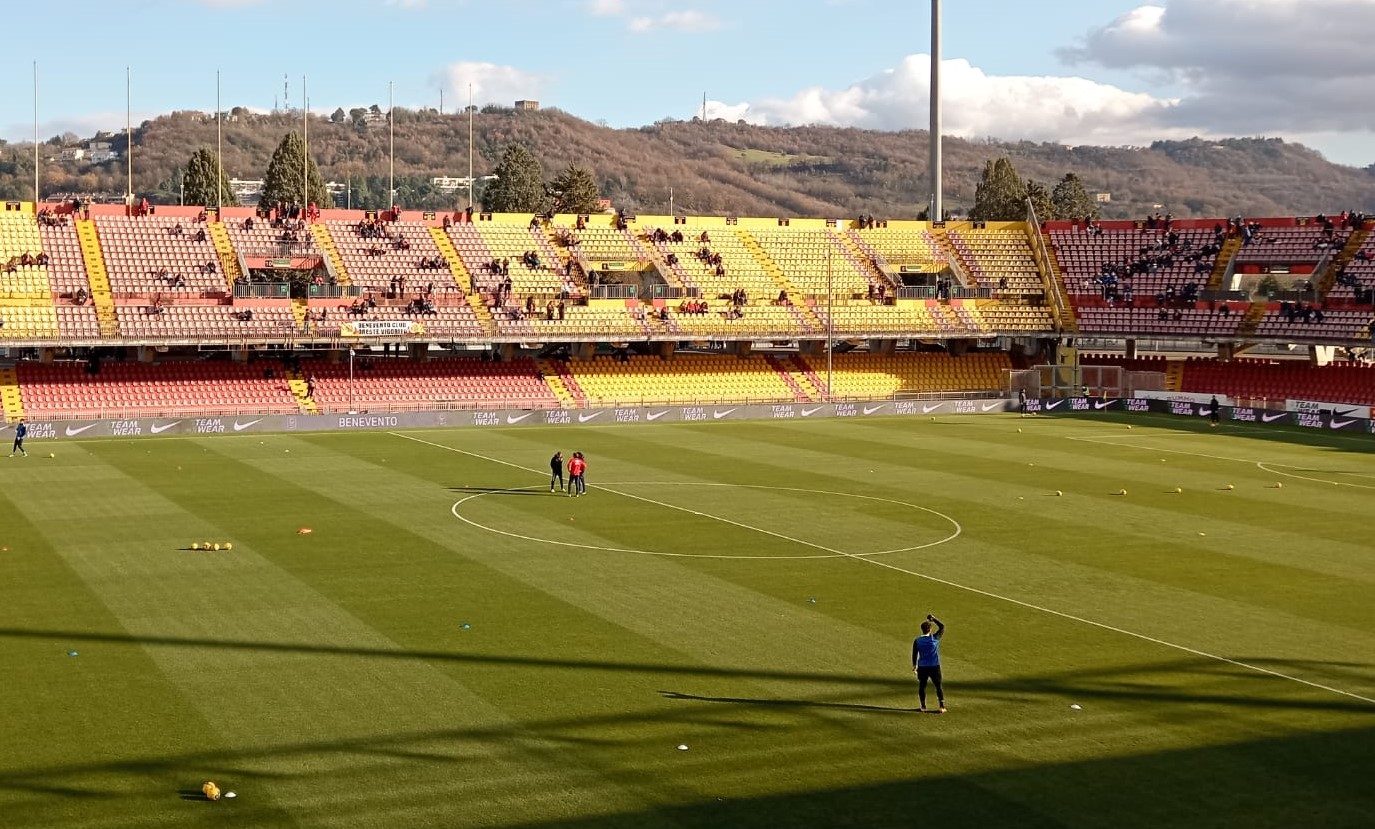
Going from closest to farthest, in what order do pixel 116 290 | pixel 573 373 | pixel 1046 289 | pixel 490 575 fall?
pixel 490 575 → pixel 116 290 → pixel 573 373 → pixel 1046 289

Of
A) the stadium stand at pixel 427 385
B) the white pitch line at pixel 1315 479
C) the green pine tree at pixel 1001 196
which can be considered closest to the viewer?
the white pitch line at pixel 1315 479

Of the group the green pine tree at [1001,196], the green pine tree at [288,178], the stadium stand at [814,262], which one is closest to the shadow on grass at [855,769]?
the stadium stand at [814,262]

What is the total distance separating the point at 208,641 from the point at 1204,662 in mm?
16865

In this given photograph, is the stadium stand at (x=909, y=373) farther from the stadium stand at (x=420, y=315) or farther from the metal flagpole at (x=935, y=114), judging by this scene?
the stadium stand at (x=420, y=315)

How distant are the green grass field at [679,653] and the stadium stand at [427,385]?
23226 mm

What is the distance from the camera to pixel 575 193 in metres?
127

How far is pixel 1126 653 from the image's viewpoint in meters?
24.3

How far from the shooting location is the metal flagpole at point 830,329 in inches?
3002

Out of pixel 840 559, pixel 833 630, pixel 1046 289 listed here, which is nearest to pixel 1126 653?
pixel 833 630

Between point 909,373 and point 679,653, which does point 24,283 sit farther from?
point 679,653

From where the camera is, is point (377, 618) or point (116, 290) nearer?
point (377, 618)

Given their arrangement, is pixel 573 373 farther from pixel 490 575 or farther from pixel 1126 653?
pixel 1126 653

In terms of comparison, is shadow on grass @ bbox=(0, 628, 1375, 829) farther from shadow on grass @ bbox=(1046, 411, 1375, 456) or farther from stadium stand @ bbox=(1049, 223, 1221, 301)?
stadium stand @ bbox=(1049, 223, 1221, 301)

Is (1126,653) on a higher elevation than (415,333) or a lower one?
lower
